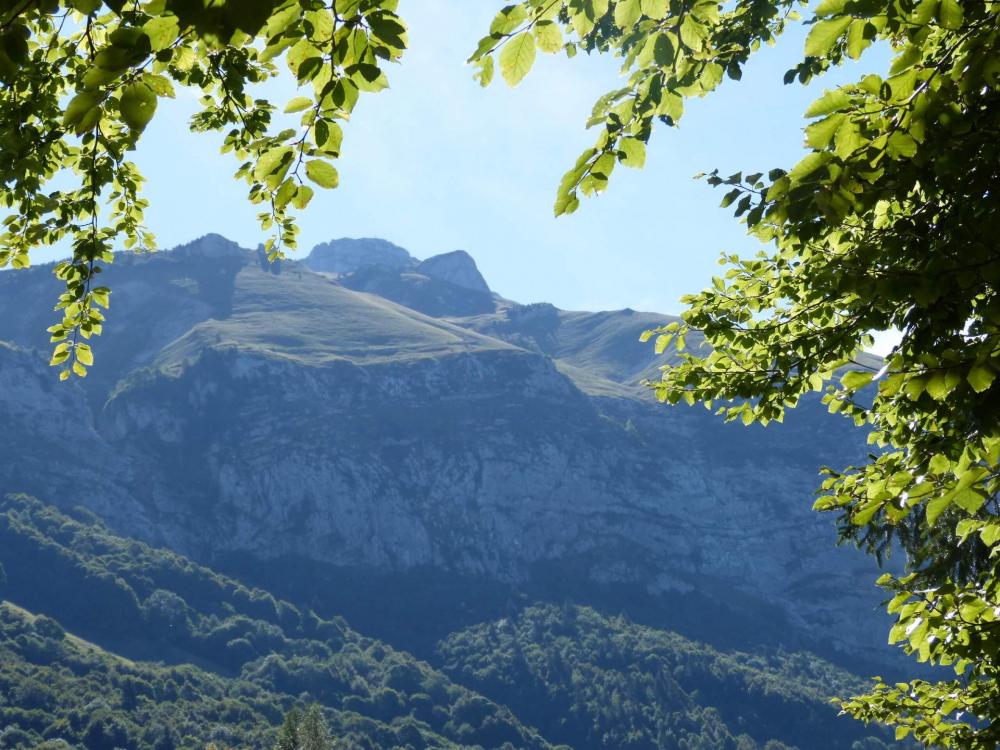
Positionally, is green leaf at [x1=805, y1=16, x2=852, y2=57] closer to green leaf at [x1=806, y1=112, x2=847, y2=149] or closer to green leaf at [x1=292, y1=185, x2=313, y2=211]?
green leaf at [x1=806, y1=112, x2=847, y2=149]

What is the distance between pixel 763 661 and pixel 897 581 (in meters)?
162

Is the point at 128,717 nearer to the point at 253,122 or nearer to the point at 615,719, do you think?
the point at 615,719

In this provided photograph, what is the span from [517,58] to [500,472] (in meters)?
168

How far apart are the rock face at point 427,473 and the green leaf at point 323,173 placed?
160 meters

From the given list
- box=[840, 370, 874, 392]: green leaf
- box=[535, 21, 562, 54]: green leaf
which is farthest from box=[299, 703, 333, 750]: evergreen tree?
box=[535, 21, 562, 54]: green leaf

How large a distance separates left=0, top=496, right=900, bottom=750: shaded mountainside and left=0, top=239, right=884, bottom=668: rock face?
40.3 feet

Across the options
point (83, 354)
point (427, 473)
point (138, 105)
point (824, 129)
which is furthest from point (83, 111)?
point (427, 473)

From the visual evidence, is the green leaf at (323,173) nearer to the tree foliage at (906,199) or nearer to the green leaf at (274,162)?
the green leaf at (274,162)

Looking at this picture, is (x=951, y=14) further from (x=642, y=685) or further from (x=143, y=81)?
(x=642, y=685)

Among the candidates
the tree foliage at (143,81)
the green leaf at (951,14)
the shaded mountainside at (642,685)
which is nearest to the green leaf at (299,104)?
the tree foliage at (143,81)

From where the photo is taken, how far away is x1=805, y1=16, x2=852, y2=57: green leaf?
8.80 ft

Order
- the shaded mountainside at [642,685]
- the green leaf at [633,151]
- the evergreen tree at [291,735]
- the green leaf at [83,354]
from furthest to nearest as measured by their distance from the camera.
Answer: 1. the shaded mountainside at [642,685]
2. the evergreen tree at [291,735]
3. the green leaf at [83,354]
4. the green leaf at [633,151]

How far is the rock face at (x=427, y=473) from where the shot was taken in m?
158

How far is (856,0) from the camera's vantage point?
2.60 meters
